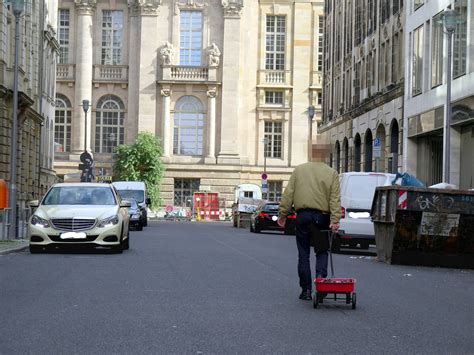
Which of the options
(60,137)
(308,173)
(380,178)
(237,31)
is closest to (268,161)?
(237,31)

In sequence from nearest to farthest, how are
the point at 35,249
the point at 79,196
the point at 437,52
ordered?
1. the point at 35,249
2. the point at 79,196
3. the point at 437,52

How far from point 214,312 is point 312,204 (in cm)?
196

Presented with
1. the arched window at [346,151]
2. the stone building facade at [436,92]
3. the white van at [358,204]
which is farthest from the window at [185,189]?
the white van at [358,204]

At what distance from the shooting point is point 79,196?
23812 mm

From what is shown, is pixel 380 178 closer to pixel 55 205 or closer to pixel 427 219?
pixel 427 219

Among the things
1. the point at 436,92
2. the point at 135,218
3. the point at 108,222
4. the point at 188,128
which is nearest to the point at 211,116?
the point at 188,128

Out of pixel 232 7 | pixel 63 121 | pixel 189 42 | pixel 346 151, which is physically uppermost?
pixel 232 7

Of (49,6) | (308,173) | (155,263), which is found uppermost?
(49,6)

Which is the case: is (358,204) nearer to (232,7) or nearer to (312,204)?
(312,204)

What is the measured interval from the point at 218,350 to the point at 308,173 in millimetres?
4467

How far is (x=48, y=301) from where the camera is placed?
482 inches

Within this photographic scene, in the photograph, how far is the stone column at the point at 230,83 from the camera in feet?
287

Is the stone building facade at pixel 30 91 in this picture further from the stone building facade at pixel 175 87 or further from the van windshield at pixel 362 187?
the van windshield at pixel 362 187

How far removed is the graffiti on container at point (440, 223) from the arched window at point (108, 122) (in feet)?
226
